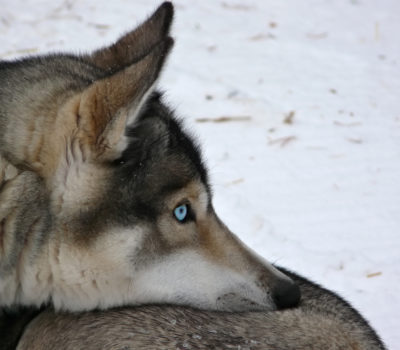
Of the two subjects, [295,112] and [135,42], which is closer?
[135,42]

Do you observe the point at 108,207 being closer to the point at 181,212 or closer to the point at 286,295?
the point at 181,212

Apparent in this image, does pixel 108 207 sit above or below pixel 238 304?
above

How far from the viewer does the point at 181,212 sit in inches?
120

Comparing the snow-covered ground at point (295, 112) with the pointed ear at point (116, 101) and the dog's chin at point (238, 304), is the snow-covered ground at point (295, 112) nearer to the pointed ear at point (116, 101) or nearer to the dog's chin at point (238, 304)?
the dog's chin at point (238, 304)

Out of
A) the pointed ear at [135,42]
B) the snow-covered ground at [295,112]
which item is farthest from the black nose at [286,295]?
the pointed ear at [135,42]

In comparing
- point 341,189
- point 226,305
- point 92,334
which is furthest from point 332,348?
point 341,189

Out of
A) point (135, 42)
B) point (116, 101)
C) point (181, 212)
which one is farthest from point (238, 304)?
point (135, 42)

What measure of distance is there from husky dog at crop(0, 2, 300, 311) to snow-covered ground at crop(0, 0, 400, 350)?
3.77ft

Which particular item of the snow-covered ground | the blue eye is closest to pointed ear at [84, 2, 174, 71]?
the snow-covered ground

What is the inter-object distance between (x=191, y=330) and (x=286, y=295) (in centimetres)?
58

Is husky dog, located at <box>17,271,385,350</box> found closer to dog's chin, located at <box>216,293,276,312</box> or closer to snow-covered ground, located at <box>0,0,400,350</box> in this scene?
dog's chin, located at <box>216,293,276,312</box>

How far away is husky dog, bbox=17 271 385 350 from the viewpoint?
2553 millimetres

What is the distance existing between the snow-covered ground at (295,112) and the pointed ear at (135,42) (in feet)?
1.76

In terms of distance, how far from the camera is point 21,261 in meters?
2.76
